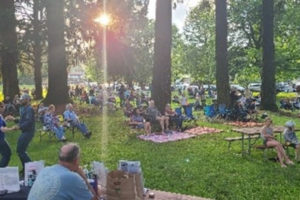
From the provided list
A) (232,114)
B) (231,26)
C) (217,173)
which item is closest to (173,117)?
(232,114)

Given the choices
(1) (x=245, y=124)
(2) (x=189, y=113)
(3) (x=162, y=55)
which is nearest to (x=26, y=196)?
(3) (x=162, y=55)

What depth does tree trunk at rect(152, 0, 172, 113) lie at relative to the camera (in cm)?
1823

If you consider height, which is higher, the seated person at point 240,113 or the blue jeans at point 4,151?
the blue jeans at point 4,151

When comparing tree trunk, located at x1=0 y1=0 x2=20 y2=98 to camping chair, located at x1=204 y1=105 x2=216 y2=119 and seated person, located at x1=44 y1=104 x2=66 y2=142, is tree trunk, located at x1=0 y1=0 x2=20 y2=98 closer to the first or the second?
seated person, located at x1=44 y1=104 x2=66 y2=142

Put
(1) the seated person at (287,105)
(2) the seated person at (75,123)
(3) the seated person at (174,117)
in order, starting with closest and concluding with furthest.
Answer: (2) the seated person at (75,123)
(3) the seated person at (174,117)
(1) the seated person at (287,105)

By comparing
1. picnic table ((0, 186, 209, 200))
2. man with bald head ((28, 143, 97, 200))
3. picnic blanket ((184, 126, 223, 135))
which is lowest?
picnic blanket ((184, 126, 223, 135))

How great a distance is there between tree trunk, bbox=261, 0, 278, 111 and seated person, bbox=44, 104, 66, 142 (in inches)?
566

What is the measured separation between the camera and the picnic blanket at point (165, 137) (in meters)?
14.8

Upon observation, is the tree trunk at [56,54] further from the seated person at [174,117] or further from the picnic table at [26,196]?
the picnic table at [26,196]

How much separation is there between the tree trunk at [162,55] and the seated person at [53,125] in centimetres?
470

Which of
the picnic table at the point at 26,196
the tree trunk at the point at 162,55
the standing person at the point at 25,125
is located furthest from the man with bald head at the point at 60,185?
the tree trunk at the point at 162,55

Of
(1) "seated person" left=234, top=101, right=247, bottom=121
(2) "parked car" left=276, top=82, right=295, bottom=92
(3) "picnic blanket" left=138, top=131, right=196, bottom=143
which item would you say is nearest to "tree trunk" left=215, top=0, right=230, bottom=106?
(1) "seated person" left=234, top=101, right=247, bottom=121

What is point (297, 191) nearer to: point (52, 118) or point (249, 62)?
point (52, 118)

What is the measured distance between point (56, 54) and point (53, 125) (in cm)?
844
